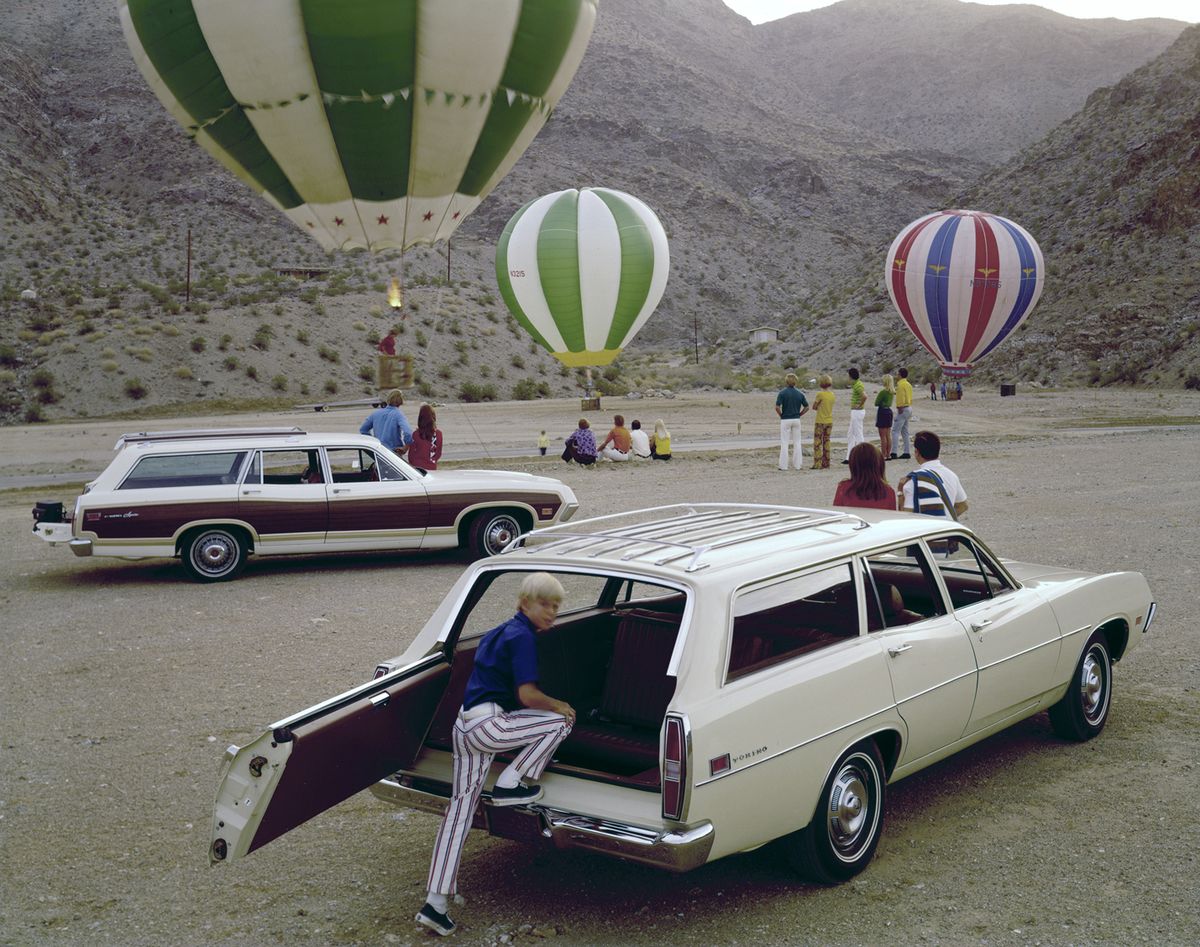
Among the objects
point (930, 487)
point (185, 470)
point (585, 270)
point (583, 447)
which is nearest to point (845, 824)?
point (930, 487)

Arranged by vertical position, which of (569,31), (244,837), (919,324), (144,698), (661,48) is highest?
(661,48)

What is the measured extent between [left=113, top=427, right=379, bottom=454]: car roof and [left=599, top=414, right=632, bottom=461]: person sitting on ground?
11.8 metres

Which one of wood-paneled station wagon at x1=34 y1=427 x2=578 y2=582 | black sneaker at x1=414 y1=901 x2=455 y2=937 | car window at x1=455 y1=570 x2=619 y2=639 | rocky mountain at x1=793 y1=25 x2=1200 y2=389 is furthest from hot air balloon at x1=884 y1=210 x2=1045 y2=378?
black sneaker at x1=414 y1=901 x2=455 y2=937

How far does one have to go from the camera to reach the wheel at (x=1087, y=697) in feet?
22.2

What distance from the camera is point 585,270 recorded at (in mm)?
28250

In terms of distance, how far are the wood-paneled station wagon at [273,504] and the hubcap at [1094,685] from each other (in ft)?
24.4

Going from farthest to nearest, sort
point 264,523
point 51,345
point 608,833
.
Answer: point 51,345
point 264,523
point 608,833

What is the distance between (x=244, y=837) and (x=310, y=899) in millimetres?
820

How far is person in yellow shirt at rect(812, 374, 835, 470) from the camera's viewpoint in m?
22.0

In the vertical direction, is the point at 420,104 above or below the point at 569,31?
below

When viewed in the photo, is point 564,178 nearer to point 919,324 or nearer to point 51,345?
point 51,345

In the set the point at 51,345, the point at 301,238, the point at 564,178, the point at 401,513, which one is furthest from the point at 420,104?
the point at 564,178

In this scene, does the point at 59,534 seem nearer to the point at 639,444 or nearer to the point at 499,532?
the point at 499,532

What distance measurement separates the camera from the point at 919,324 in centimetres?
3531
